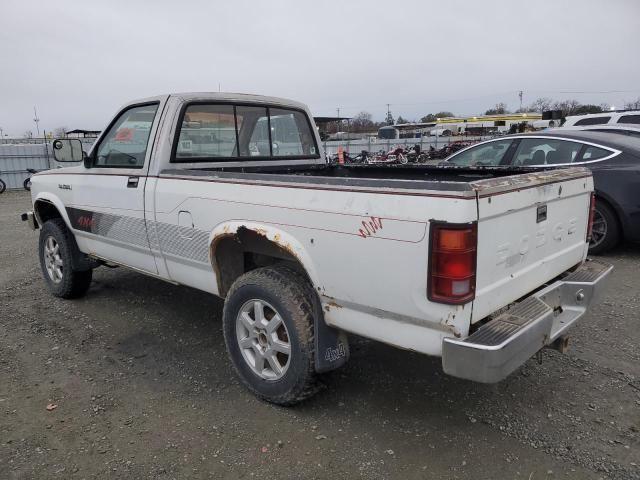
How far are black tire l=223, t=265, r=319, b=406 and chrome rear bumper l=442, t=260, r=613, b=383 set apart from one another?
0.88 m

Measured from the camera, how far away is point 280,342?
3086 millimetres

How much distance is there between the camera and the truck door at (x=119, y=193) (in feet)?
13.0

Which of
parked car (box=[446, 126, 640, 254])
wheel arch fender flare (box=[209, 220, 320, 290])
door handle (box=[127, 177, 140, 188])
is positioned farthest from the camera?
parked car (box=[446, 126, 640, 254])

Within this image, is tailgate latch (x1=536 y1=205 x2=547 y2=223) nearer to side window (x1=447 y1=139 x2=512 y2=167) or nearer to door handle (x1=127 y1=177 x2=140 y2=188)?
door handle (x1=127 y1=177 x2=140 y2=188)

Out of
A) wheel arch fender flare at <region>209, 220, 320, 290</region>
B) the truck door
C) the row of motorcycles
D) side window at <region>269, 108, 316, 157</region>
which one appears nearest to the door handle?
the truck door

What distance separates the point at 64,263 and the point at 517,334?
4.43 meters

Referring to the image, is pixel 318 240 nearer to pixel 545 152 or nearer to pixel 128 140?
pixel 128 140

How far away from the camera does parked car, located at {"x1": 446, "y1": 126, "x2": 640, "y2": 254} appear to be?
6.15 m

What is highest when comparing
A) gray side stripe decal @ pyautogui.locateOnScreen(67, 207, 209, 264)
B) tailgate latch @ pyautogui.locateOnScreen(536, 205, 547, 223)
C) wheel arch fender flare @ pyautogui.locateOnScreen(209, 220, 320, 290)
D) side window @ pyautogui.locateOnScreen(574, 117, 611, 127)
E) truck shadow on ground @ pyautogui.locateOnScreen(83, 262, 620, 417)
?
side window @ pyautogui.locateOnScreen(574, 117, 611, 127)

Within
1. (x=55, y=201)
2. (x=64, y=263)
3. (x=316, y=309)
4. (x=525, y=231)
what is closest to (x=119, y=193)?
(x=55, y=201)

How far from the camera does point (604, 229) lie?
639 cm

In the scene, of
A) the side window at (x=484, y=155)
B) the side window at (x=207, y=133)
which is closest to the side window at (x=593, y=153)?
the side window at (x=484, y=155)

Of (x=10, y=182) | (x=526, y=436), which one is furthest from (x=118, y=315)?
(x=10, y=182)

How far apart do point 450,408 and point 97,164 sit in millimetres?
3594
